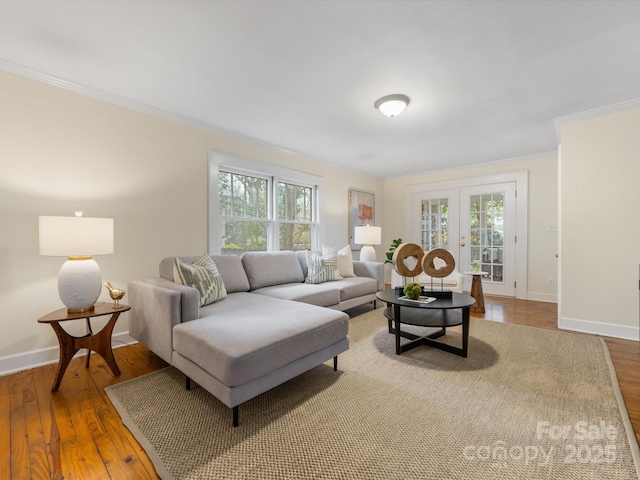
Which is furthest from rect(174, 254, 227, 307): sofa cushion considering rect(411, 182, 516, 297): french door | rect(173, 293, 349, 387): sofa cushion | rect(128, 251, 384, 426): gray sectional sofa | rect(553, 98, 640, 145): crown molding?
rect(411, 182, 516, 297): french door

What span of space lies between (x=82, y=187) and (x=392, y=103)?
281cm

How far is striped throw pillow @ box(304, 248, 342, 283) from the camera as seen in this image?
3605mm

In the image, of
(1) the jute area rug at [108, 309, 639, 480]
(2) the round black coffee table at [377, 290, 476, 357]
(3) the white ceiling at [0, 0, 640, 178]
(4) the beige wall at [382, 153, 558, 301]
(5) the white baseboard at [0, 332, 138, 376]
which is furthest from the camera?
(4) the beige wall at [382, 153, 558, 301]

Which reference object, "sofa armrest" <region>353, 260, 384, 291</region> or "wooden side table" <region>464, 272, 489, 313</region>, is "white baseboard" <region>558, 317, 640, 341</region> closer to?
"wooden side table" <region>464, 272, 489, 313</region>

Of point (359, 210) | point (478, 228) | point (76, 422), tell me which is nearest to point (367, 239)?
point (359, 210)

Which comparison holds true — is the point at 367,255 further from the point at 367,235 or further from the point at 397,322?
the point at 397,322

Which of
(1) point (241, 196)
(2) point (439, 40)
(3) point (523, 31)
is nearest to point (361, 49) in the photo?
(2) point (439, 40)

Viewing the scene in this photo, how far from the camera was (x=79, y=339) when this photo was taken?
203cm

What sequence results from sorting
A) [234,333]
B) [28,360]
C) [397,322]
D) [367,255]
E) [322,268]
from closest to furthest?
[234,333] → [28,360] → [397,322] → [322,268] → [367,255]

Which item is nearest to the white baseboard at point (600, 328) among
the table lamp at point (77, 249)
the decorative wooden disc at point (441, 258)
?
the decorative wooden disc at point (441, 258)

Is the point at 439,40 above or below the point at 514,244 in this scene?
above

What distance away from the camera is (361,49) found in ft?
6.50

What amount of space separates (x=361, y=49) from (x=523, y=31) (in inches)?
39.5

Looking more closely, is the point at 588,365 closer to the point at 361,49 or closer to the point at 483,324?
the point at 483,324
